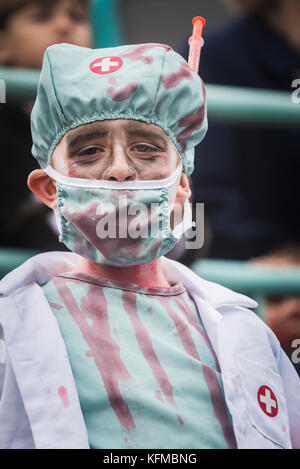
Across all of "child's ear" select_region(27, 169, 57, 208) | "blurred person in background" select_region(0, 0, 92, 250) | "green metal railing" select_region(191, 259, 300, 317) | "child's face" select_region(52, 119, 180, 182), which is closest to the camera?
"child's face" select_region(52, 119, 180, 182)

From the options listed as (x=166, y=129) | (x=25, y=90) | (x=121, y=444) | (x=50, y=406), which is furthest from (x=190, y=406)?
(x=25, y=90)

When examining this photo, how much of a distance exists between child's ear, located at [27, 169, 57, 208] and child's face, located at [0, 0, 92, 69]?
41 centimetres

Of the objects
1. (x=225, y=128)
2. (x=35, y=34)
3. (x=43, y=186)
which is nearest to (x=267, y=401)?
(x=43, y=186)

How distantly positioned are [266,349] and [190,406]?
0.27 metres

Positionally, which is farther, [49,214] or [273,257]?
[273,257]

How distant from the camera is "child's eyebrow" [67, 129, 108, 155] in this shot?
4.75ft

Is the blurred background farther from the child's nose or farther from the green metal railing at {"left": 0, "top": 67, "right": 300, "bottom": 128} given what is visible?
the child's nose

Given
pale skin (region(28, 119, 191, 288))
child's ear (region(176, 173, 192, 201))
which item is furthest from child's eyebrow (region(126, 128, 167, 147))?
child's ear (region(176, 173, 192, 201))

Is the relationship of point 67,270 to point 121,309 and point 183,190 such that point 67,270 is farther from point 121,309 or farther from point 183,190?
point 183,190

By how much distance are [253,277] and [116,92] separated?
784 millimetres

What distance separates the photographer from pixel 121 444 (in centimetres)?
136

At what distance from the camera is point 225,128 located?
198cm

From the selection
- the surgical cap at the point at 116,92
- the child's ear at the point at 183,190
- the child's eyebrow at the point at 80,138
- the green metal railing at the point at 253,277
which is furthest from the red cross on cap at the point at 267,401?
the child's eyebrow at the point at 80,138

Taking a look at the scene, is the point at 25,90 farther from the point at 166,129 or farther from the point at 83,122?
the point at 166,129
